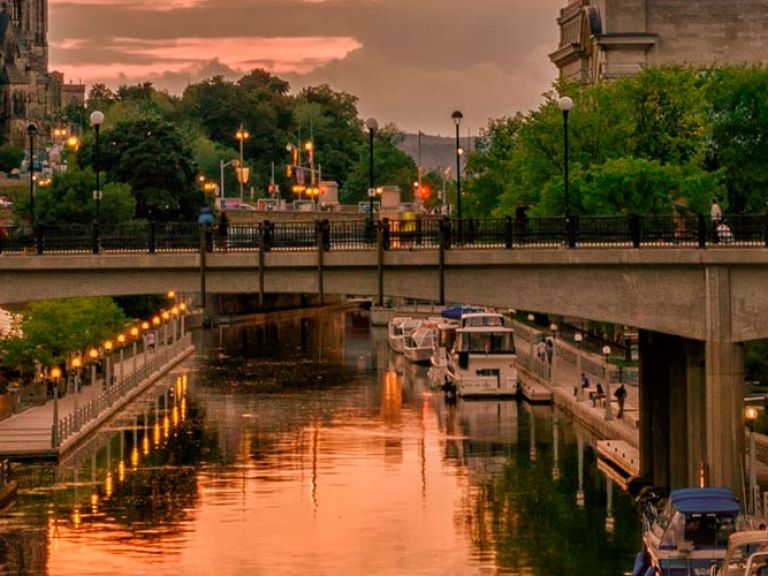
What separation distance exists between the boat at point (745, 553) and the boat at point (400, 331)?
102m

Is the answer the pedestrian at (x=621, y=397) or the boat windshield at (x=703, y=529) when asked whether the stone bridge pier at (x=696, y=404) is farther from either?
the pedestrian at (x=621, y=397)

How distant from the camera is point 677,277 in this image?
196 feet

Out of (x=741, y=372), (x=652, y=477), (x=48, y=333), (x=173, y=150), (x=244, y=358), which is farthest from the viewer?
(x=173, y=150)

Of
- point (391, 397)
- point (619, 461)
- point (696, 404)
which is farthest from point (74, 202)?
point (696, 404)

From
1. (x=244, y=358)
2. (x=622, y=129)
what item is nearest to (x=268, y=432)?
(x=622, y=129)

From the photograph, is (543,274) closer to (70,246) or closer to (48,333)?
(70,246)

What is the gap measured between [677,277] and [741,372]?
307cm

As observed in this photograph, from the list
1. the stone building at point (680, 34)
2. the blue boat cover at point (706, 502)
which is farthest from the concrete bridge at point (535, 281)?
the stone building at point (680, 34)

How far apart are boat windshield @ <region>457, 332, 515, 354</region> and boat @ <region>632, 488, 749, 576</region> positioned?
60.7 metres

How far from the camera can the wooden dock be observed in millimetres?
75750

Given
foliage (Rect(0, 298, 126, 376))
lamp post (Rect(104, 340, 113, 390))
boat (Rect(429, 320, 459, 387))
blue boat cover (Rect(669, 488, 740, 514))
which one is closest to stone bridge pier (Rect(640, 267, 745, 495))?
blue boat cover (Rect(669, 488, 740, 514))

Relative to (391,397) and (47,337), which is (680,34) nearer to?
(391,397)

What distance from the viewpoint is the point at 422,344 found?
13888 cm

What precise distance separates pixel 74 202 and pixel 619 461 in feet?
192
